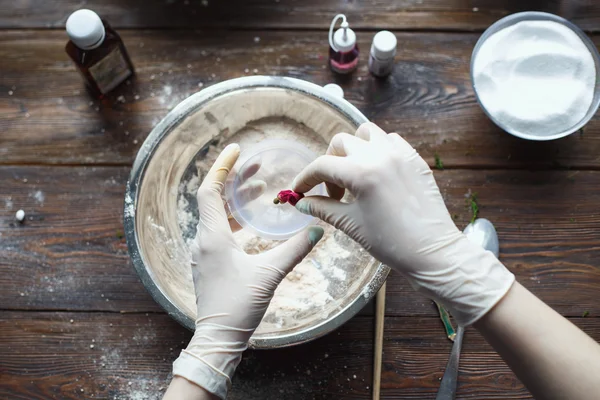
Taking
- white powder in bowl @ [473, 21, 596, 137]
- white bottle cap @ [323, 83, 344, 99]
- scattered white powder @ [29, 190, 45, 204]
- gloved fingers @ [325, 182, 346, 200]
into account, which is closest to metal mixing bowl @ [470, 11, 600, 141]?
white powder in bowl @ [473, 21, 596, 137]

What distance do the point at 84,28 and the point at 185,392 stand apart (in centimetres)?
72

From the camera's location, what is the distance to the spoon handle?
3.39ft

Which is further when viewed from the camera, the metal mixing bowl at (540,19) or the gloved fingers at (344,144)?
the metal mixing bowl at (540,19)

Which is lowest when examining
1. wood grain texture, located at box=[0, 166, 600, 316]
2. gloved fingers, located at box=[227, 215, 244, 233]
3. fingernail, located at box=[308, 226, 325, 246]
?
wood grain texture, located at box=[0, 166, 600, 316]

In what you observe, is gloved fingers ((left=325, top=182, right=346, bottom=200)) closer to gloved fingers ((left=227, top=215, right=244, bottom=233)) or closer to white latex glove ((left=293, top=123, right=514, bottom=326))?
white latex glove ((left=293, top=123, right=514, bottom=326))

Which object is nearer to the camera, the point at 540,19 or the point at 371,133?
the point at 371,133

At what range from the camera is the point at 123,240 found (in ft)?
3.69

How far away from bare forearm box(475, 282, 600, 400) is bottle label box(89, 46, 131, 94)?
902mm

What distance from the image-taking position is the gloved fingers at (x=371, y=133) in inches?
32.8

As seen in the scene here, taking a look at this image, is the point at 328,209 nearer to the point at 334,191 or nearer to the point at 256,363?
the point at 334,191

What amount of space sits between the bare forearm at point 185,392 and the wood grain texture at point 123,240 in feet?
1.04

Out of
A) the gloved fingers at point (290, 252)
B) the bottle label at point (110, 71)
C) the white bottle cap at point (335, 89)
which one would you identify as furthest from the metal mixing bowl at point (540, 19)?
the bottle label at point (110, 71)

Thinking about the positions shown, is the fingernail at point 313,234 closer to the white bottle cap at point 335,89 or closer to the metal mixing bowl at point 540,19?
the white bottle cap at point 335,89

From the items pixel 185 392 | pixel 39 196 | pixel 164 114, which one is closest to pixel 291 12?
pixel 164 114
